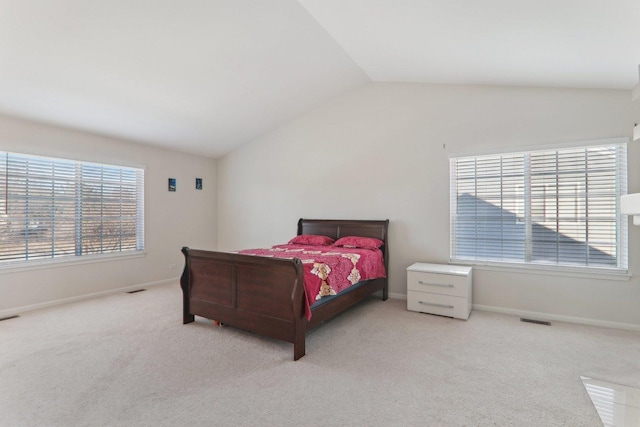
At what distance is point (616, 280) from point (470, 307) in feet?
4.71

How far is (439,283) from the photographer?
367 cm

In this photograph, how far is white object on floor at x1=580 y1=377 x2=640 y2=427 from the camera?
1820 millimetres

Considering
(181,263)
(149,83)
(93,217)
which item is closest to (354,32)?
(149,83)

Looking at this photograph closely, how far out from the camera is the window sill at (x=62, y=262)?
3.77m

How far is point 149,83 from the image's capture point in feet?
11.5

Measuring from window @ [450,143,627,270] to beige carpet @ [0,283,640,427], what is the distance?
803mm

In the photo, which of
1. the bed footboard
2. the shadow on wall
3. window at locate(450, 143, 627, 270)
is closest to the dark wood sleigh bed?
the bed footboard

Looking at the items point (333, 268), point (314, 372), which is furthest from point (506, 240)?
point (314, 372)

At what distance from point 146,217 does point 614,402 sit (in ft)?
18.8

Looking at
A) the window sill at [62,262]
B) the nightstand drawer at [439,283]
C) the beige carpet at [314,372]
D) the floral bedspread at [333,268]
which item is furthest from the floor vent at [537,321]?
the window sill at [62,262]

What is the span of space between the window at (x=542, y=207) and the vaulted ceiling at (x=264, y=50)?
84 cm

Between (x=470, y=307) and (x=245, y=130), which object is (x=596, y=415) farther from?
(x=245, y=130)

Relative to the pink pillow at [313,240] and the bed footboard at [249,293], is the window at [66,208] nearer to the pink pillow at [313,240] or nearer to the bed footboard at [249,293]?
the bed footboard at [249,293]

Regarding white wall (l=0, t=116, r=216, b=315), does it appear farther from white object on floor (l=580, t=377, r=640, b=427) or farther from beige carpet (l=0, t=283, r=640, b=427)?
white object on floor (l=580, t=377, r=640, b=427)
